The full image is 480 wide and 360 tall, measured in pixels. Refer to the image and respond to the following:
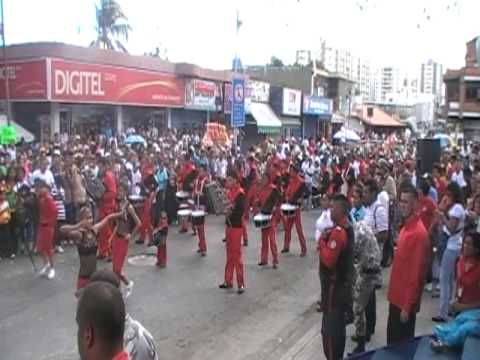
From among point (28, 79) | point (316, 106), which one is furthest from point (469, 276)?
point (316, 106)

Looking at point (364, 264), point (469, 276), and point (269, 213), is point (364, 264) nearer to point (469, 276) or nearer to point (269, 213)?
point (469, 276)

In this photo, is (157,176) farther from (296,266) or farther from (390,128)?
(390,128)

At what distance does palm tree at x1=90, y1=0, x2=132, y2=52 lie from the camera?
38.6 metres

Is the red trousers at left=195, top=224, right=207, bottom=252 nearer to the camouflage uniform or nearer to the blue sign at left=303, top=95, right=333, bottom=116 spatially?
the camouflage uniform

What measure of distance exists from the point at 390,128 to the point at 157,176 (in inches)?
2152

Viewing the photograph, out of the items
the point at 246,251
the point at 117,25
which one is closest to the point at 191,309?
the point at 246,251

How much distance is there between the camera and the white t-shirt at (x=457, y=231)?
310 inches

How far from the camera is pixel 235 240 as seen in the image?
9.73 meters

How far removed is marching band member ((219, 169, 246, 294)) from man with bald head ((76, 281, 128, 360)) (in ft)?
23.2

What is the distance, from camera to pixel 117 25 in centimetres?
4028

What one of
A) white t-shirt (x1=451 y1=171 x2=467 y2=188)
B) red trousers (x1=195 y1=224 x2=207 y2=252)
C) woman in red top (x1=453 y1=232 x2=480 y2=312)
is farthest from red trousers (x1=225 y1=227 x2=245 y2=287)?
white t-shirt (x1=451 y1=171 x2=467 y2=188)

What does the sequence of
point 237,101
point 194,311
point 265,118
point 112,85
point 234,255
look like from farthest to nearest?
point 265,118 → point 112,85 → point 237,101 → point 234,255 → point 194,311

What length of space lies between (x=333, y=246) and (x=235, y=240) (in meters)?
4.13

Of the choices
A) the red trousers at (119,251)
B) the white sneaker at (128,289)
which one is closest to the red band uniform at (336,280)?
the white sneaker at (128,289)
